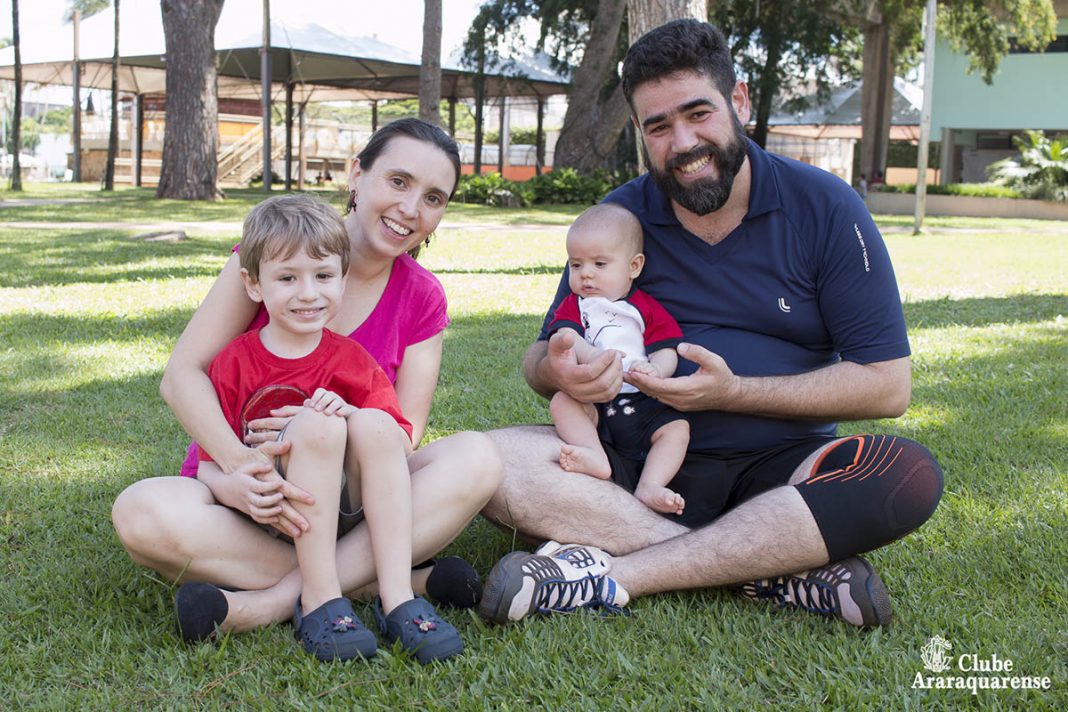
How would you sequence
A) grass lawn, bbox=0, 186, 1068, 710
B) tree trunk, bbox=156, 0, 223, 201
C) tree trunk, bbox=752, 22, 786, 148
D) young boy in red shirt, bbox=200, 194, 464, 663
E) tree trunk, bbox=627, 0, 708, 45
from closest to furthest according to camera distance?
1. grass lawn, bbox=0, 186, 1068, 710
2. young boy in red shirt, bbox=200, 194, 464, 663
3. tree trunk, bbox=627, 0, 708, 45
4. tree trunk, bbox=156, 0, 223, 201
5. tree trunk, bbox=752, 22, 786, 148

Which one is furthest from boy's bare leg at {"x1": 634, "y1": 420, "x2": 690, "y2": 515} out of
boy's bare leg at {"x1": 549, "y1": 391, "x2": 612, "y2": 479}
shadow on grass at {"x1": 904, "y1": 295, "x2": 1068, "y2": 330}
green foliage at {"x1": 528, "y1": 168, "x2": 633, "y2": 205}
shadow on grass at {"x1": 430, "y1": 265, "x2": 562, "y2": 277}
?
green foliage at {"x1": 528, "y1": 168, "x2": 633, "y2": 205}

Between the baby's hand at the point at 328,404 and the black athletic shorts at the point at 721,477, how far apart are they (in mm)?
871

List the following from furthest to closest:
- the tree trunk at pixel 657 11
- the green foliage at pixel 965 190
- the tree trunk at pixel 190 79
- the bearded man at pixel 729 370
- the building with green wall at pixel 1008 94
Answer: the building with green wall at pixel 1008 94
the green foliage at pixel 965 190
the tree trunk at pixel 190 79
the tree trunk at pixel 657 11
the bearded man at pixel 729 370

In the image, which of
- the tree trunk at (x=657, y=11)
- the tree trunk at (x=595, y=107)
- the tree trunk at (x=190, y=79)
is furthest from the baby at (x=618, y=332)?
the tree trunk at (x=595, y=107)

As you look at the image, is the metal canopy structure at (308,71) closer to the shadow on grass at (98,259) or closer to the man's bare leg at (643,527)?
the shadow on grass at (98,259)

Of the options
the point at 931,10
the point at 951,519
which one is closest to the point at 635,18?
the point at 951,519

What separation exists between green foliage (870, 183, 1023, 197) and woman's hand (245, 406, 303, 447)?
26848mm

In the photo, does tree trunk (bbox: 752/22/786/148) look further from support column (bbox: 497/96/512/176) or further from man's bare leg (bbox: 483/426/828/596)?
man's bare leg (bbox: 483/426/828/596)

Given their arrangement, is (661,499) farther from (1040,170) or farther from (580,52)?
(1040,170)

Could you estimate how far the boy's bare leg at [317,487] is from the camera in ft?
7.66

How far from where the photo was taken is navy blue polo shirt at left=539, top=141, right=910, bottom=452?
9.20 ft

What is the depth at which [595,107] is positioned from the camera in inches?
938

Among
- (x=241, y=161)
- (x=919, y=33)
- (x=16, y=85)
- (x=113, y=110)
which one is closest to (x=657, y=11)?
(x=919, y=33)

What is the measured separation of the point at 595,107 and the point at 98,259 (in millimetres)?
15669
